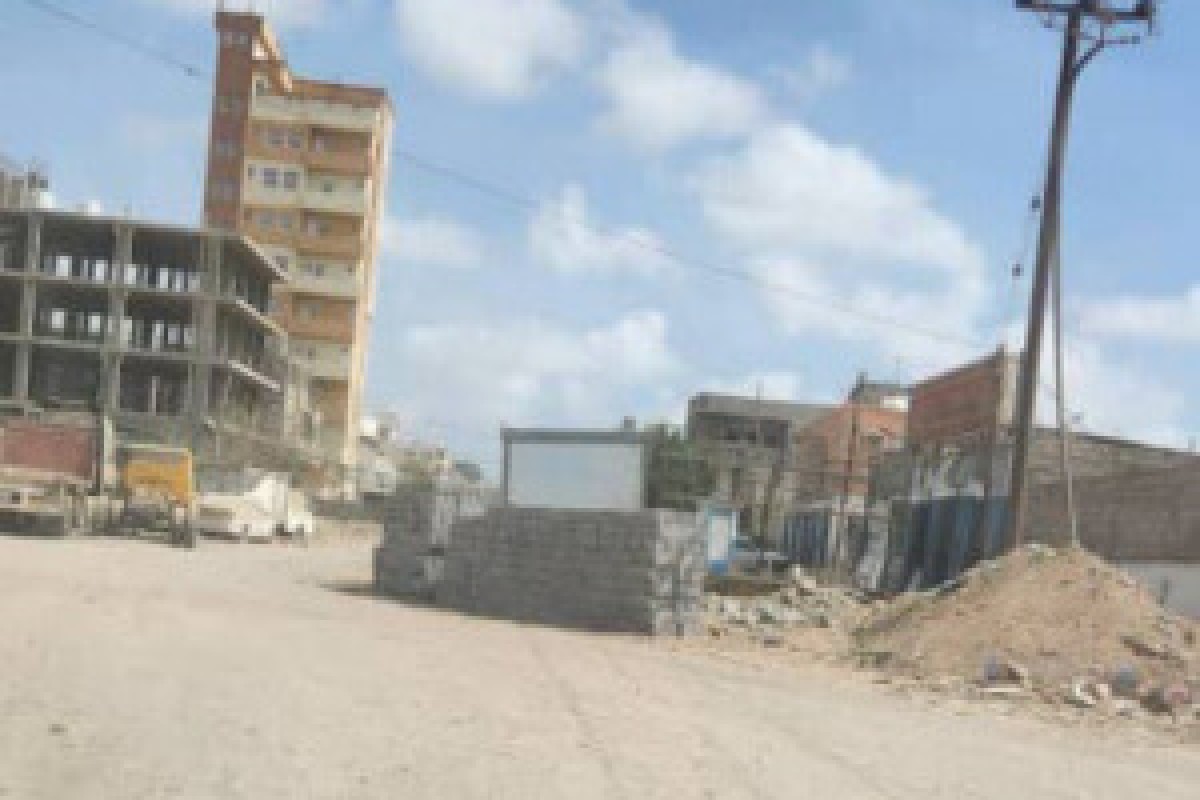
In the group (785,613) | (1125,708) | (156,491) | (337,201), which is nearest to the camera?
(1125,708)

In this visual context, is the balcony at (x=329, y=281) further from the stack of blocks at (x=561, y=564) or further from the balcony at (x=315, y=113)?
the stack of blocks at (x=561, y=564)

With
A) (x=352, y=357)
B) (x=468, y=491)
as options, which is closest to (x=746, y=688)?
(x=468, y=491)

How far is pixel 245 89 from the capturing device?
378 ft

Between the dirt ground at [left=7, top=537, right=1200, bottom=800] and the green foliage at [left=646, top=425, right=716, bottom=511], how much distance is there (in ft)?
220

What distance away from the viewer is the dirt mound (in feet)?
71.5

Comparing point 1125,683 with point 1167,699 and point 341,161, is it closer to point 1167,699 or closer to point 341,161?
point 1167,699

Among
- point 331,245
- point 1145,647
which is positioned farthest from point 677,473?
point 1145,647

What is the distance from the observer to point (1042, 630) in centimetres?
2334

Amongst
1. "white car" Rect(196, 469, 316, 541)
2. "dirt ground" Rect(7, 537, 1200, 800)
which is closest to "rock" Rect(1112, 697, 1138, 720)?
"dirt ground" Rect(7, 537, 1200, 800)

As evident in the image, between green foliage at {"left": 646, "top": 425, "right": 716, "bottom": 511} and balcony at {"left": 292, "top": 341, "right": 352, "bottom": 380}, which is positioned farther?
balcony at {"left": 292, "top": 341, "right": 352, "bottom": 380}

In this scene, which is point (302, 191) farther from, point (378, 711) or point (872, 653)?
point (378, 711)

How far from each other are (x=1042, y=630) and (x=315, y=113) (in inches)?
3792

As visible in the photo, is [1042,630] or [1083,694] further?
[1042,630]

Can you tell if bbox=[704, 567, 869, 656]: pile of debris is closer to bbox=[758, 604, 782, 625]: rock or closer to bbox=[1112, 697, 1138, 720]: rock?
bbox=[758, 604, 782, 625]: rock
